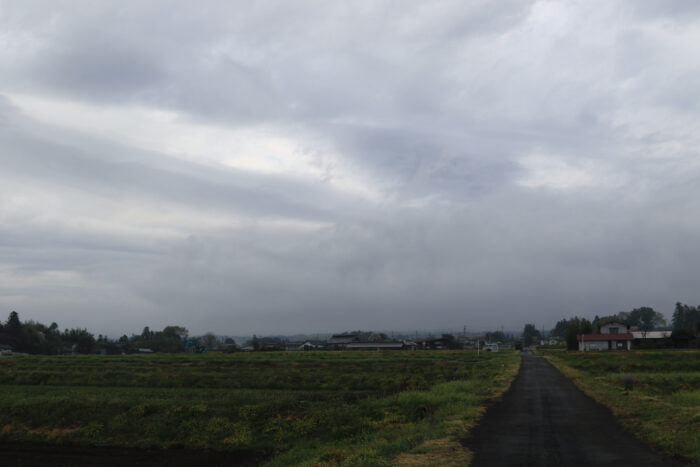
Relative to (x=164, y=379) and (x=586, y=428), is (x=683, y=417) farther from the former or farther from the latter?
(x=164, y=379)

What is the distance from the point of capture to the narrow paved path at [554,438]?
1531 centimetres

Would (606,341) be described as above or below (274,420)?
below

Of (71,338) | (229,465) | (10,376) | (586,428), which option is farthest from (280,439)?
(71,338)

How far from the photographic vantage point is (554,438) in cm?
1866

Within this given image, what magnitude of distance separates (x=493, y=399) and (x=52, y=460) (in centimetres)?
2363

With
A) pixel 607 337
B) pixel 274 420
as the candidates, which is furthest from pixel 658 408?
pixel 607 337

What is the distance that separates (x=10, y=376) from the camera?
57.4 metres

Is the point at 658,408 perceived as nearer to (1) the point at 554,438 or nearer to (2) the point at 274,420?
(1) the point at 554,438

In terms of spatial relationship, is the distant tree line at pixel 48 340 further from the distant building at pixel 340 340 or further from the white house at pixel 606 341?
the white house at pixel 606 341

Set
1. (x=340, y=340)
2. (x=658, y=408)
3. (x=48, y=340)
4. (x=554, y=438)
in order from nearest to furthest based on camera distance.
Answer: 1. (x=554, y=438)
2. (x=658, y=408)
3. (x=48, y=340)
4. (x=340, y=340)

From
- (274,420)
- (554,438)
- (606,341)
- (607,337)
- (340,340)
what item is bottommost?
(340,340)

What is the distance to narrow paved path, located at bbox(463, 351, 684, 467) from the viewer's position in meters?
15.3

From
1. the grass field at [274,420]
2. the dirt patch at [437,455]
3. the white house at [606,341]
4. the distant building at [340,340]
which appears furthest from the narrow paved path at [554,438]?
the distant building at [340,340]

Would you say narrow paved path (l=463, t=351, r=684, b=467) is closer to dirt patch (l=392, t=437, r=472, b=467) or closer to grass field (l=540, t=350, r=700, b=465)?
dirt patch (l=392, t=437, r=472, b=467)
